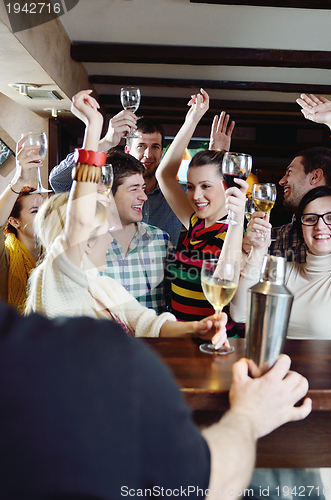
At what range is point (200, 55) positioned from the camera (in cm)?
427

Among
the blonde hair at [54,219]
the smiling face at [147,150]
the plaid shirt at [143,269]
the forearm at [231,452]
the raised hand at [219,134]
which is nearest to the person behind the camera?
the forearm at [231,452]

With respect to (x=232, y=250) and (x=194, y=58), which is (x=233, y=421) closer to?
(x=232, y=250)

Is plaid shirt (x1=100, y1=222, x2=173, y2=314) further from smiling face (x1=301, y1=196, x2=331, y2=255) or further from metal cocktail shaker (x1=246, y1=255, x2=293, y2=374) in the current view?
metal cocktail shaker (x1=246, y1=255, x2=293, y2=374)

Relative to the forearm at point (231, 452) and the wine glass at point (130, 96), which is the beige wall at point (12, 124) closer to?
the wine glass at point (130, 96)

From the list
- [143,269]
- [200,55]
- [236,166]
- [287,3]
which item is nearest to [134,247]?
[143,269]

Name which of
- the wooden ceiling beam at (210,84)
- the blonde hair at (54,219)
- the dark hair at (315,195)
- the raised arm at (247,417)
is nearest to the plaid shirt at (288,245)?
the dark hair at (315,195)

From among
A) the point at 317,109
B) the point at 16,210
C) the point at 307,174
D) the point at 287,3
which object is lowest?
the point at 16,210

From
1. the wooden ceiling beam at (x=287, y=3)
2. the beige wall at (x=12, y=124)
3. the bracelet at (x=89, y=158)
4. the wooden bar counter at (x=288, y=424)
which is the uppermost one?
the wooden ceiling beam at (x=287, y=3)

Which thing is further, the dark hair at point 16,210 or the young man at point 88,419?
the dark hair at point 16,210

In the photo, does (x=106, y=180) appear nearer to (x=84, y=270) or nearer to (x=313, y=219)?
(x=84, y=270)

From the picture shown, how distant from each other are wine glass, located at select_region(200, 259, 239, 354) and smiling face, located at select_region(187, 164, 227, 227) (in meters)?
0.80

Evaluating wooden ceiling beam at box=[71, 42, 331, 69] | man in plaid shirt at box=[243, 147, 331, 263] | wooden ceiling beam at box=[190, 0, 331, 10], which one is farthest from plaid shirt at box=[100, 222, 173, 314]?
wooden ceiling beam at box=[71, 42, 331, 69]

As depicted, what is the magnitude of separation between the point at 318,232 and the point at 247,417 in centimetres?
123

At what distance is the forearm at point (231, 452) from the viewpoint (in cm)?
53
